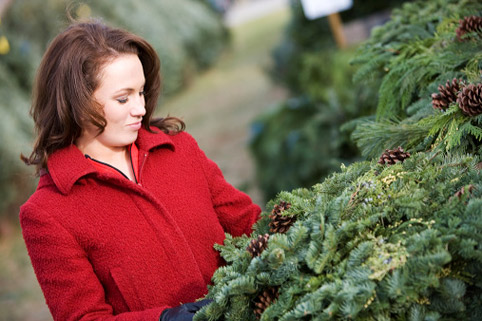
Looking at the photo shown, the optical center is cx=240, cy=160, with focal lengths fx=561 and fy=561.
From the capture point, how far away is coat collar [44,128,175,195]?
6.21 feet

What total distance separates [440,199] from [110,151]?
120 centimetres

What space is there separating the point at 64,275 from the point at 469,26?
5.56 feet

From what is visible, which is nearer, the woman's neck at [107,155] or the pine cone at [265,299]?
the pine cone at [265,299]

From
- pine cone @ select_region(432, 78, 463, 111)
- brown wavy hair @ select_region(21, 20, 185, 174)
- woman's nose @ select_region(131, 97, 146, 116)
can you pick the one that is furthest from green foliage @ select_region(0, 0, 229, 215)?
pine cone @ select_region(432, 78, 463, 111)

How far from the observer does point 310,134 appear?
5387 mm

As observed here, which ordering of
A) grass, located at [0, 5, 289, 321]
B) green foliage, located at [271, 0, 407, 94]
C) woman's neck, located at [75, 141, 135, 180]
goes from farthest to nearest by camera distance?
1. green foliage, located at [271, 0, 407, 94]
2. grass, located at [0, 5, 289, 321]
3. woman's neck, located at [75, 141, 135, 180]

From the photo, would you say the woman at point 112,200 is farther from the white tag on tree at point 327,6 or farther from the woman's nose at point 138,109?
the white tag on tree at point 327,6

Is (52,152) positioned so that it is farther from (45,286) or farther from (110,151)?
(45,286)

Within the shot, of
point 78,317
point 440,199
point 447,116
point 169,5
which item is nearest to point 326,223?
point 440,199

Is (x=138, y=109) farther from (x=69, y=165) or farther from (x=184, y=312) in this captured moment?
(x=184, y=312)

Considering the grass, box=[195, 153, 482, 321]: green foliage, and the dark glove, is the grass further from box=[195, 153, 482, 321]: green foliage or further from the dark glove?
box=[195, 153, 482, 321]: green foliage

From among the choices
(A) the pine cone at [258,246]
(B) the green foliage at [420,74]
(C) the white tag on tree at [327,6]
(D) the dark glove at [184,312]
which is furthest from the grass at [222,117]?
Result: (A) the pine cone at [258,246]

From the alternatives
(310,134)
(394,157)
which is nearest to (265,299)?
(394,157)

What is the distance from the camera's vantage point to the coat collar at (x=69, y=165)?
74.5 inches
